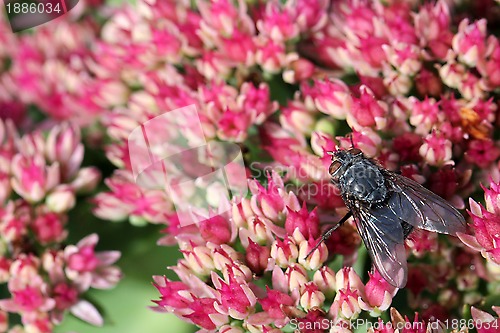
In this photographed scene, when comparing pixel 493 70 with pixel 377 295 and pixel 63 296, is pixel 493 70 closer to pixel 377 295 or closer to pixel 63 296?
pixel 377 295

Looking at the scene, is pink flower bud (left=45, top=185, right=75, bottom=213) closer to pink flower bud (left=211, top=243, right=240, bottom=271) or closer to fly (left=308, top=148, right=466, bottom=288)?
pink flower bud (left=211, top=243, right=240, bottom=271)

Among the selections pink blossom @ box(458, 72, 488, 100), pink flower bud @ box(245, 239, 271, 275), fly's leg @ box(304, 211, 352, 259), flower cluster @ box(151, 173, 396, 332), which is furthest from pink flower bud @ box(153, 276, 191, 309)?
pink blossom @ box(458, 72, 488, 100)

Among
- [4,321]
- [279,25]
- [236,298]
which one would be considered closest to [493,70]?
[279,25]

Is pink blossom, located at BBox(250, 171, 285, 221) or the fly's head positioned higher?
the fly's head

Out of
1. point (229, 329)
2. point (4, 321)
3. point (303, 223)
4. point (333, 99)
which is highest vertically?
point (333, 99)

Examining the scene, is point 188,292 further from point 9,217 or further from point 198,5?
point 198,5

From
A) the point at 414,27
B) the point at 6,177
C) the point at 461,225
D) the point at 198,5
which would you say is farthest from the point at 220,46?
the point at 461,225
